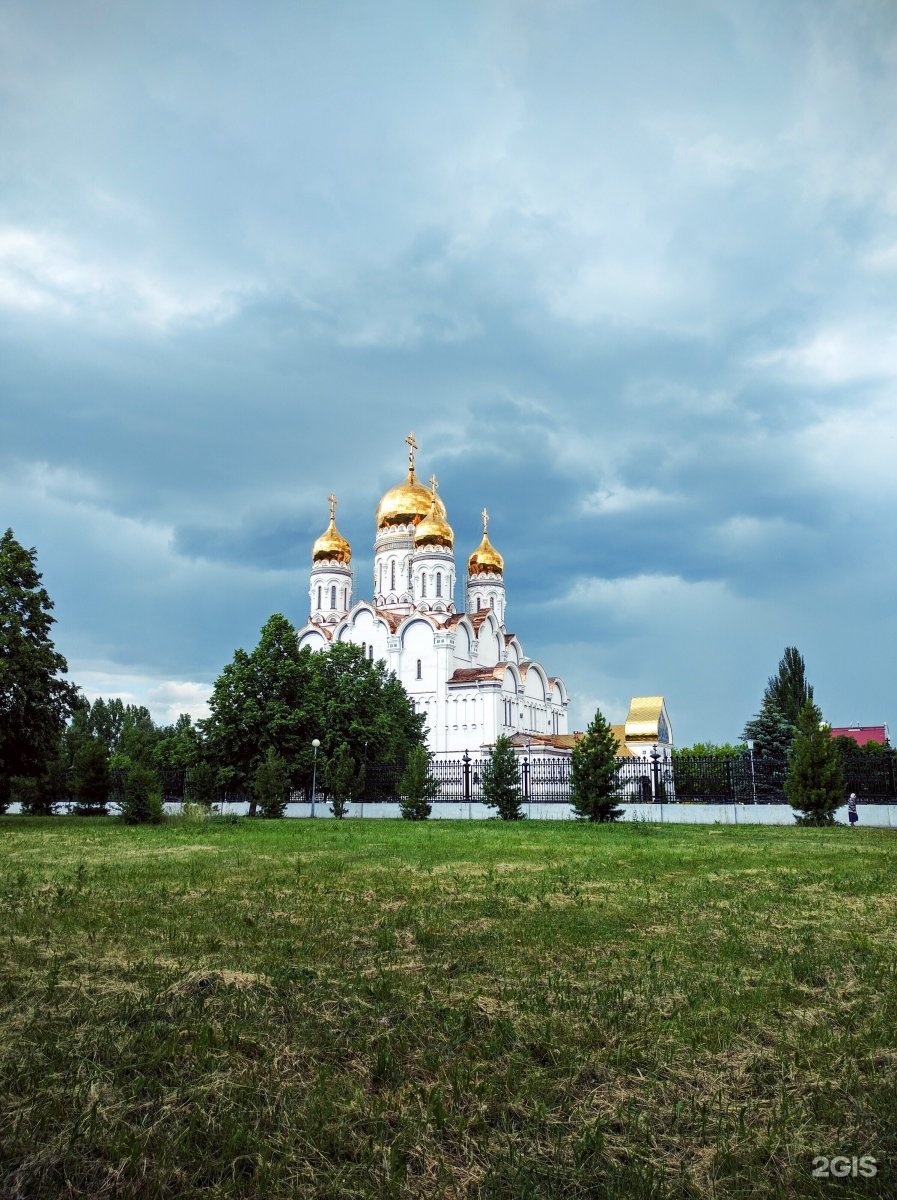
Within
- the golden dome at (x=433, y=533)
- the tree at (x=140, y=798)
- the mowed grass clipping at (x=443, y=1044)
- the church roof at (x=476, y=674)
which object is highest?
the golden dome at (x=433, y=533)

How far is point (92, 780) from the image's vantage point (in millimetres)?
27125

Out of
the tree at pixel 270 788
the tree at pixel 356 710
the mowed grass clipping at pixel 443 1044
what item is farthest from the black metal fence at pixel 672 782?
the mowed grass clipping at pixel 443 1044

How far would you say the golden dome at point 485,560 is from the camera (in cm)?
5541

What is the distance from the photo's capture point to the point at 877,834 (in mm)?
16828

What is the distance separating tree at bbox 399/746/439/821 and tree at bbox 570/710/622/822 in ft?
17.4

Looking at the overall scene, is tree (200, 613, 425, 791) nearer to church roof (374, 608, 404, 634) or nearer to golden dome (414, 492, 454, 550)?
church roof (374, 608, 404, 634)

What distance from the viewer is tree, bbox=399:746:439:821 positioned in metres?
25.3

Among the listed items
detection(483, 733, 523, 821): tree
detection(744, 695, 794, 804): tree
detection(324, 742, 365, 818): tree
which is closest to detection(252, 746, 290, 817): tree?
detection(324, 742, 365, 818): tree

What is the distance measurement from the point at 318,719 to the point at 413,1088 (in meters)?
29.5

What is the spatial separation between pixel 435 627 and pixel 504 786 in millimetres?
23844

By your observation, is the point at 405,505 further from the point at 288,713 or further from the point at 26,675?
the point at 26,675

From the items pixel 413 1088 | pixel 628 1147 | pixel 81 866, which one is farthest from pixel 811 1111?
pixel 81 866

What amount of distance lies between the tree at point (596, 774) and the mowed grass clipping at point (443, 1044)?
14.1m

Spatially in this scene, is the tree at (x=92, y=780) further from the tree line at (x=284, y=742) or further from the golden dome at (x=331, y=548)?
the golden dome at (x=331, y=548)
